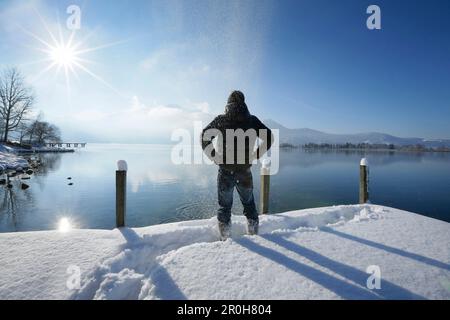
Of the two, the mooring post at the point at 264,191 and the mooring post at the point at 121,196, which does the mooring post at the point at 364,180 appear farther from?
the mooring post at the point at 121,196

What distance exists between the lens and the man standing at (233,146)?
433cm

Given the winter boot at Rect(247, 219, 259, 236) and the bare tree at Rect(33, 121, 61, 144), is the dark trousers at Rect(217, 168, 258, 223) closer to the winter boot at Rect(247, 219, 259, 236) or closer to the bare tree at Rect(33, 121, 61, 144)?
the winter boot at Rect(247, 219, 259, 236)

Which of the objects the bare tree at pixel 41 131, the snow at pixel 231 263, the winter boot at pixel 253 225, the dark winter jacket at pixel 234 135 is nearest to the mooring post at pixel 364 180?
the snow at pixel 231 263

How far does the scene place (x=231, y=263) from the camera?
10.7ft

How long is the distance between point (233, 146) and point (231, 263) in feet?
6.61

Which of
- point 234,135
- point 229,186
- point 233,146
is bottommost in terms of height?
point 229,186

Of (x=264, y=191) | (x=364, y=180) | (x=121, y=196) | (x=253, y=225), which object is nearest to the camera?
(x=253, y=225)

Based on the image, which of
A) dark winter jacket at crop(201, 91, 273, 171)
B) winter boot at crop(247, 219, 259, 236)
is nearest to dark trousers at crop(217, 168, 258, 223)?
dark winter jacket at crop(201, 91, 273, 171)

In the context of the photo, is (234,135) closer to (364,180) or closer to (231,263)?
(231,263)

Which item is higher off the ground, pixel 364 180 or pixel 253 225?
pixel 364 180

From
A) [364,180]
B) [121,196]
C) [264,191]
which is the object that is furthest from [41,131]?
[364,180]

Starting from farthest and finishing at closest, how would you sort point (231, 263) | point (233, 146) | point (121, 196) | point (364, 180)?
point (364, 180)
point (121, 196)
point (233, 146)
point (231, 263)

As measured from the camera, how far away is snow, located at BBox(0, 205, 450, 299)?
8.93 feet
